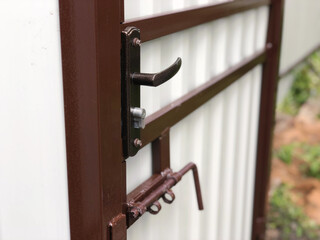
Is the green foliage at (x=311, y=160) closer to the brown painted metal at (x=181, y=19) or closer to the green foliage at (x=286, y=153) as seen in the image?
the green foliage at (x=286, y=153)

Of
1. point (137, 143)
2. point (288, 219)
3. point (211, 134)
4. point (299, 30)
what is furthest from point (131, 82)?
point (299, 30)

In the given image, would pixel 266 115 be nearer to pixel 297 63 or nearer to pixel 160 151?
pixel 160 151

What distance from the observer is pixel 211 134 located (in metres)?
2.33

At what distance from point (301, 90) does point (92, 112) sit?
4706 millimetres

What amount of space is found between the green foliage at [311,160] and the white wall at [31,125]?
11.1 feet

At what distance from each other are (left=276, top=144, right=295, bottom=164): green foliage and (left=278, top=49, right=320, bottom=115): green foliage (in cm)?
69

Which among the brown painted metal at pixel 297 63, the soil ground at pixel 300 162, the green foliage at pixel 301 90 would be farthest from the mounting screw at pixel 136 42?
the green foliage at pixel 301 90

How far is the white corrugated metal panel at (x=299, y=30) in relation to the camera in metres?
5.04

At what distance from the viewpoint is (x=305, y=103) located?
5.57 m

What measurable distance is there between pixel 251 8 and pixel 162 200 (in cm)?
107

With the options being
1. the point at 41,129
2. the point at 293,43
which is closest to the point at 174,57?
the point at 41,129

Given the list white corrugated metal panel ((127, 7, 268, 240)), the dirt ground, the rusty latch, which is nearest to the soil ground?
the dirt ground

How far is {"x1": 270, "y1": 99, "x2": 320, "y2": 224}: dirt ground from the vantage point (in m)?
4.22

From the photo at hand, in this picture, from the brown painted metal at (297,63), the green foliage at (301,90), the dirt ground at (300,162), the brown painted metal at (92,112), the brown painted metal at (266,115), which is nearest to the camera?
the brown painted metal at (92,112)
